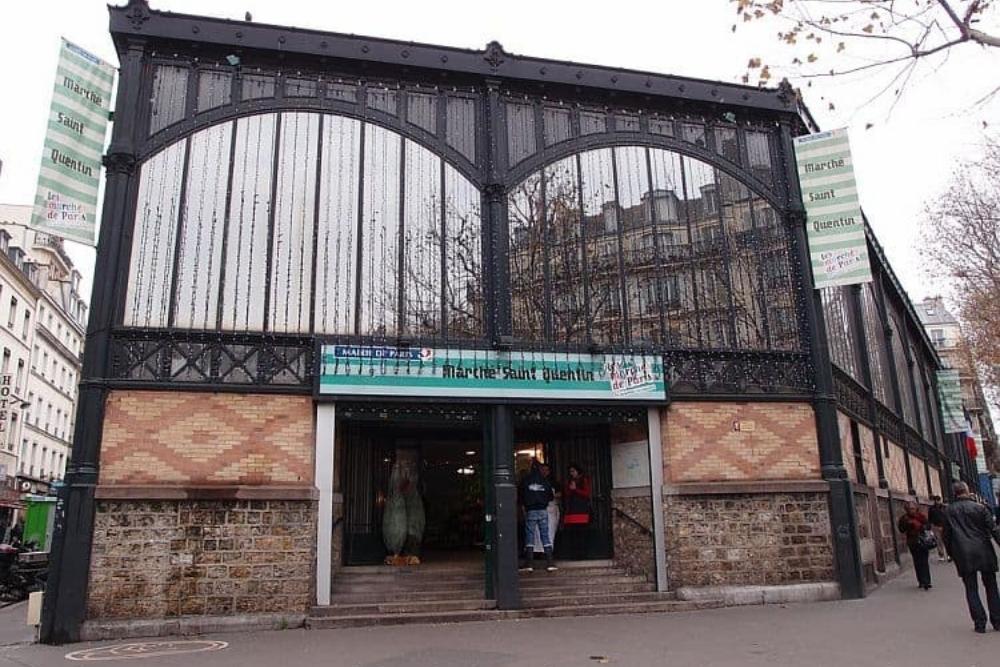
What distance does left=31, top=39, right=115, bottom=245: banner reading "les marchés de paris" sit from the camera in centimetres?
1112

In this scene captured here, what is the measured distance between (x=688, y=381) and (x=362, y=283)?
18.9ft

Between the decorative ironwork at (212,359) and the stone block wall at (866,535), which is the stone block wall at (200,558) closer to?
the decorative ironwork at (212,359)

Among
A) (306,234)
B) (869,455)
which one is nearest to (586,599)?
(306,234)

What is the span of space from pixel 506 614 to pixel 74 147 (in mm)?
9469

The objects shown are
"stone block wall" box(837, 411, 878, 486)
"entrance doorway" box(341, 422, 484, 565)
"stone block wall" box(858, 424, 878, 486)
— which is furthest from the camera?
"stone block wall" box(858, 424, 878, 486)

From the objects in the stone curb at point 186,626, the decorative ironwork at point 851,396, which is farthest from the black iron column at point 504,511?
the decorative ironwork at point 851,396

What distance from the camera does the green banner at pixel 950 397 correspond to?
33344 millimetres

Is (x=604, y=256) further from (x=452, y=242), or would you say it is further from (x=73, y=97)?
(x=73, y=97)

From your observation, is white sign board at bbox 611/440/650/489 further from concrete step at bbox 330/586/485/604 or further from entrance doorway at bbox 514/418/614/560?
concrete step at bbox 330/586/485/604

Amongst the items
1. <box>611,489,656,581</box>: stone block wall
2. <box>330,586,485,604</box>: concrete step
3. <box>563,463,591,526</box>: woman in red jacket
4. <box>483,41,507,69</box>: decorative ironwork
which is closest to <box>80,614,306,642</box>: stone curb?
<box>330,586,485,604</box>: concrete step

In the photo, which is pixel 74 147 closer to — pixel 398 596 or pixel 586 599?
pixel 398 596

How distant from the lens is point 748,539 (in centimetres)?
1252

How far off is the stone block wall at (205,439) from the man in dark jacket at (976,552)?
27.5 ft

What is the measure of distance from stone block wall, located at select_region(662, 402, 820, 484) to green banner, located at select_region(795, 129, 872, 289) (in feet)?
8.97
